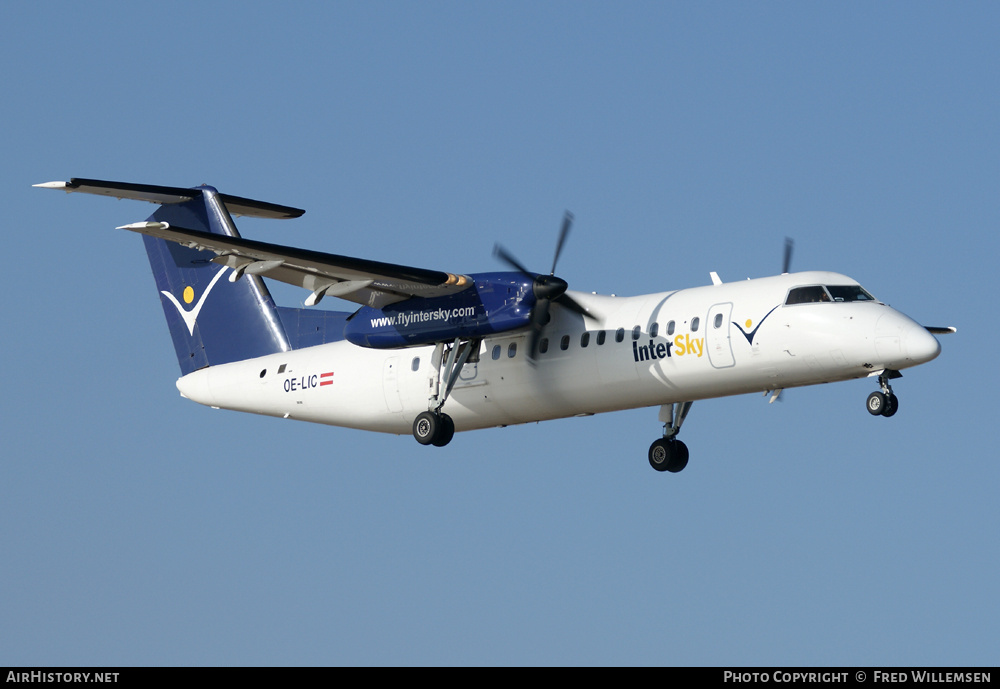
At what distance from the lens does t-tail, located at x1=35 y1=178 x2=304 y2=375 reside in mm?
26719

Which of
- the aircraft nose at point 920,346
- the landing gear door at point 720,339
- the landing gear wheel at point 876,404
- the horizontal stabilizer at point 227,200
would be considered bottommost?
the landing gear wheel at point 876,404

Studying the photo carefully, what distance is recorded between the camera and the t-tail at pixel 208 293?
87.7 ft

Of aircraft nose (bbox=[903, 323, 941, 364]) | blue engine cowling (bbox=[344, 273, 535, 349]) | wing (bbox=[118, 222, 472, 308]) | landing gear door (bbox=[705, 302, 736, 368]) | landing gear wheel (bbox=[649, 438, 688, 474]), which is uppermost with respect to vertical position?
wing (bbox=[118, 222, 472, 308])

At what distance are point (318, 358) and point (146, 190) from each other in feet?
14.9

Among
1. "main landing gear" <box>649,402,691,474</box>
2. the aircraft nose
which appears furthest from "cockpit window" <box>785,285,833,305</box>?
"main landing gear" <box>649,402,691,474</box>

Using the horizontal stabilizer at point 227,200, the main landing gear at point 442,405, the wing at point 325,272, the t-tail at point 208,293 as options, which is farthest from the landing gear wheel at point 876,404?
the horizontal stabilizer at point 227,200

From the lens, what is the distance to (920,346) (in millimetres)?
19359

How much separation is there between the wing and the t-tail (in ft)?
12.2

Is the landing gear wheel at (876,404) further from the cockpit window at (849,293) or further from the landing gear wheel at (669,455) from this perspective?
the landing gear wheel at (669,455)

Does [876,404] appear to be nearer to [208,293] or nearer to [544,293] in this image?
[544,293]

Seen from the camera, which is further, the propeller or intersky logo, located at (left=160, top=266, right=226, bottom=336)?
intersky logo, located at (left=160, top=266, right=226, bottom=336)

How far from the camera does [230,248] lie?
21641 millimetres

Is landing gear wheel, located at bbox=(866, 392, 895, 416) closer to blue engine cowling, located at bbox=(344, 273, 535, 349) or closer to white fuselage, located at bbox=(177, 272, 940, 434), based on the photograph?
white fuselage, located at bbox=(177, 272, 940, 434)

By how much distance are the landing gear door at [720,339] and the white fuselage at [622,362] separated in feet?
0.06
